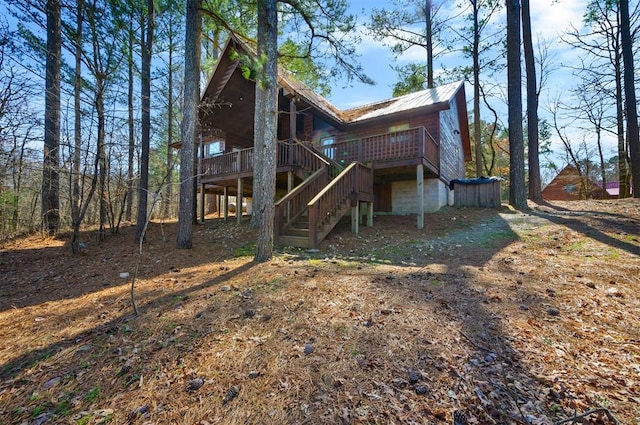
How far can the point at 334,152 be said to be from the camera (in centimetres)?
1137

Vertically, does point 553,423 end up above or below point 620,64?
below

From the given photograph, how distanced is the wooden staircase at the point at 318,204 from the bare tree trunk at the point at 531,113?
343 inches

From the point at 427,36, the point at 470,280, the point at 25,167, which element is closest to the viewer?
the point at 470,280

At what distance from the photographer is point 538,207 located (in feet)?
41.1

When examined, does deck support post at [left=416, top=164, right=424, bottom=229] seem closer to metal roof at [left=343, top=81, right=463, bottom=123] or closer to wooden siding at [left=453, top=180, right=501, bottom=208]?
metal roof at [left=343, top=81, right=463, bottom=123]

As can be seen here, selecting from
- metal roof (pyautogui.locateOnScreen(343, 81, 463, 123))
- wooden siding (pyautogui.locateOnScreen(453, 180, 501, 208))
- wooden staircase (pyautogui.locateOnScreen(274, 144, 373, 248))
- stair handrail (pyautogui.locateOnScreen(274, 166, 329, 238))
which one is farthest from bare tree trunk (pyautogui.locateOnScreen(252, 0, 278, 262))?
wooden siding (pyautogui.locateOnScreen(453, 180, 501, 208))

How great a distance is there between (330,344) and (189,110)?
7.00m

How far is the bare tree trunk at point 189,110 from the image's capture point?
732 cm

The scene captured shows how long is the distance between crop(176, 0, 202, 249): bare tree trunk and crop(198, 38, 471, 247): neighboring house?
4.20ft

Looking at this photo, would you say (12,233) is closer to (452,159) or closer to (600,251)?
(600,251)

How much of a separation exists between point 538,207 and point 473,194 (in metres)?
2.71

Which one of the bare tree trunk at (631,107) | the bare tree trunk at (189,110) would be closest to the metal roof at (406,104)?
the bare tree trunk at (631,107)

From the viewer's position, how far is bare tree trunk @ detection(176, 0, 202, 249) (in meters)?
7.32

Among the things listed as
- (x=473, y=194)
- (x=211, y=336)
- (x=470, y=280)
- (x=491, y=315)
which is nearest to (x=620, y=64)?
(x=473, y=194)
